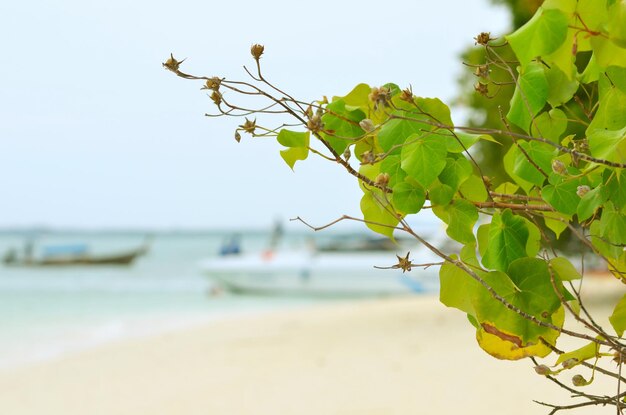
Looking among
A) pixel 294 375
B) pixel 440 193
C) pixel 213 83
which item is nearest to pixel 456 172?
pixel 440 193

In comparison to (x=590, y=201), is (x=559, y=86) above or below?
above

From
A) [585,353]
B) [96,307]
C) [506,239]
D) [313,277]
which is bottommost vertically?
[96,307]

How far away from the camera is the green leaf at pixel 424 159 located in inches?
25.8

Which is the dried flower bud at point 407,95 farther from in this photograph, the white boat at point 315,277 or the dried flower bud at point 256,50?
the white boat at point 315,277

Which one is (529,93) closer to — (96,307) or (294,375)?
(294,375)

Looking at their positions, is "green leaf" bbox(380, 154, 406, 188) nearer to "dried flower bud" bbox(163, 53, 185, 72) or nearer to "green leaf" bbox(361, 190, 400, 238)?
"green leaf" bbox(361, 190, 400, 238)

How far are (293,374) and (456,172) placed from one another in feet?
14.3

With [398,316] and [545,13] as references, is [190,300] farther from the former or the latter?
[545,13]

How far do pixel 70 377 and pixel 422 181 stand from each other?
19.2 ft

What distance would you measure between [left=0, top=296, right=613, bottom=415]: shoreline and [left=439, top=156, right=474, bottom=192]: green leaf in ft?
7.98

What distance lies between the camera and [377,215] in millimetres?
733

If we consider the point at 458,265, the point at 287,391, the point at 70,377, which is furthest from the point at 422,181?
the point at 70,377

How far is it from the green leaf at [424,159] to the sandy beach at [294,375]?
240 cm

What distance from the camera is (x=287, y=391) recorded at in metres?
4.27
